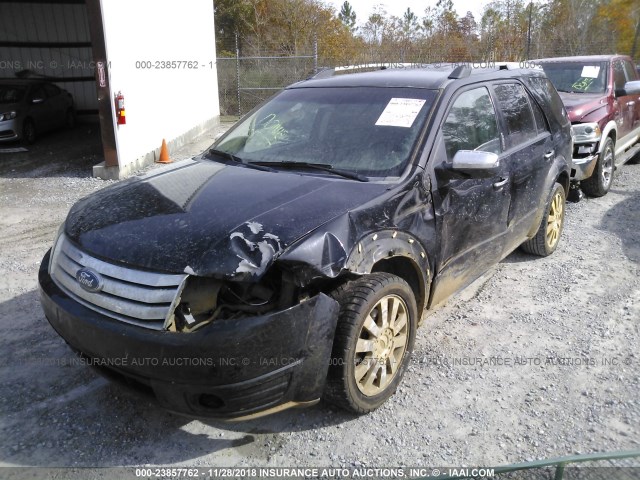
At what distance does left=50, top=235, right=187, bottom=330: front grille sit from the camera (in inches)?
101

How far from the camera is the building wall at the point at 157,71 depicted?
30.6 feet

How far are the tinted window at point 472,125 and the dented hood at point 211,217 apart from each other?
2.64ft

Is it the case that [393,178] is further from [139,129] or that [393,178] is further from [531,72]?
[139,129]

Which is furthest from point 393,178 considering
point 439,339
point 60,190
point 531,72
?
point 60,190

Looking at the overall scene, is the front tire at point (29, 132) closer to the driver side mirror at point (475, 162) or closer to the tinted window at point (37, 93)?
the tinted window at point (37, 93)

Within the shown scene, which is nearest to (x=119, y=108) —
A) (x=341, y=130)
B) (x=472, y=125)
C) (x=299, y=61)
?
(x=341, y=130)

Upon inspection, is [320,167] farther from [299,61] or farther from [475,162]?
[299,61]

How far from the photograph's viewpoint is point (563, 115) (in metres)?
5.50

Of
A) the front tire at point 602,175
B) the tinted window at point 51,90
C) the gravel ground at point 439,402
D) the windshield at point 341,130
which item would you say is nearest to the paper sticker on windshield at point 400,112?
the windshield at point 341,130

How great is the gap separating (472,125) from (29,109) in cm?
1216

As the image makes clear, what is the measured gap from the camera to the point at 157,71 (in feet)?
37.1

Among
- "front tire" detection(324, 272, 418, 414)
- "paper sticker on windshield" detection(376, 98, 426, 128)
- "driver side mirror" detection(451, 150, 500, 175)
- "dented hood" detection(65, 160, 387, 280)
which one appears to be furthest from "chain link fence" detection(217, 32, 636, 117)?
"front tire" detection(324, 272, 418, 414)

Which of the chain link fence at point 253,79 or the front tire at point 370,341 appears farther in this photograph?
the chain link fence at point 253,79

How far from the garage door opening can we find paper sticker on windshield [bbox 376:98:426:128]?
6698 millimetres
